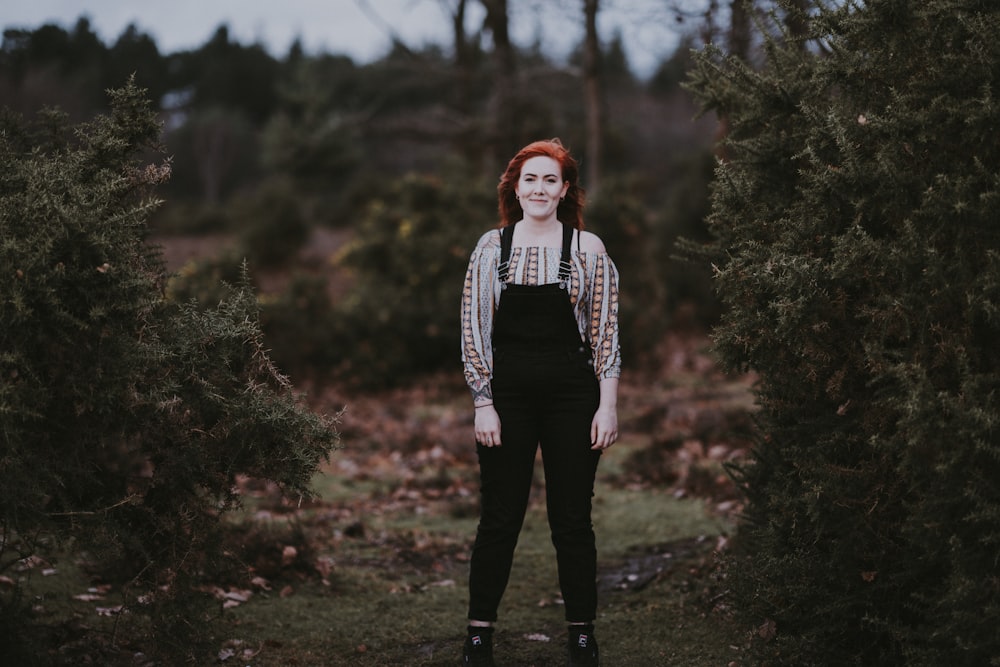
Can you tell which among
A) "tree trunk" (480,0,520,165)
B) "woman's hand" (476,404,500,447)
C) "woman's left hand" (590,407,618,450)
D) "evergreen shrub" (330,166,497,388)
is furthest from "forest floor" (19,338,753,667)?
"tree trunk" (480,0,520,165)

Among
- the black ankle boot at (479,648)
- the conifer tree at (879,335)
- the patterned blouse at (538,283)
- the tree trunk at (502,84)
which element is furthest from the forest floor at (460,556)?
the tree trunk at (502,84)

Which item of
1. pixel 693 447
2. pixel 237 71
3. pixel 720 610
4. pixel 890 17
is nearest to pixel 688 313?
pixel 693 447

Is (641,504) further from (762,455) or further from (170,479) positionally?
(170,479)

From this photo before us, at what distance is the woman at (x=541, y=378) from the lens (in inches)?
150

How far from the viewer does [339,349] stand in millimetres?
13352

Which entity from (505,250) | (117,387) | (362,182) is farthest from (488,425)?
(362,182)

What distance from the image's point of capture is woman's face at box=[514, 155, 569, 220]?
3.90 metres

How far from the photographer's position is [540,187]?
12.8 ft

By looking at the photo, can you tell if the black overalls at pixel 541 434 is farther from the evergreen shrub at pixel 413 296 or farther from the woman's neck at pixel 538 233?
the evergreen shrub at pixel 413 296

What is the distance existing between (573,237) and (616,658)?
2003mm

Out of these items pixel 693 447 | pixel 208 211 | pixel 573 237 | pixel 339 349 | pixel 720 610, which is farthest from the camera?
pixel 208 211

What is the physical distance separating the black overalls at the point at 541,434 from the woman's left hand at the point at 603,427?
0.03 meters

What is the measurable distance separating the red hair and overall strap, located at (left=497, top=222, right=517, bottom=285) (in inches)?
6.2

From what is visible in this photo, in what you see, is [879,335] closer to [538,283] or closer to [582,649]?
[538,283]
